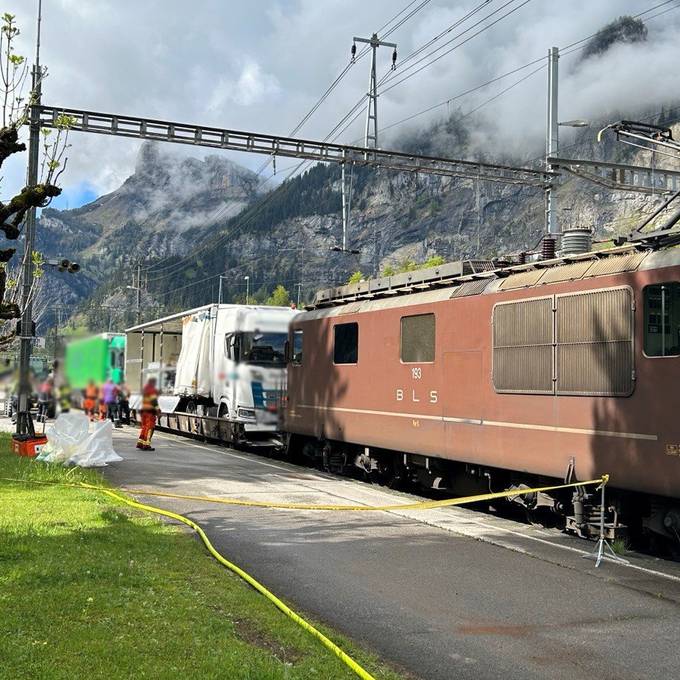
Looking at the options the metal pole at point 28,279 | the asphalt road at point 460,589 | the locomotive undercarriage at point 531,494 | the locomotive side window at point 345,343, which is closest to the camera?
the asphalt road at point 460,589

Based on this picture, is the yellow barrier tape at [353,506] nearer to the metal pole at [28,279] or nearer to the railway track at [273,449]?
the railway track at [273,449]

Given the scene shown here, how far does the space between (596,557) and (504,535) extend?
1257 millimetres

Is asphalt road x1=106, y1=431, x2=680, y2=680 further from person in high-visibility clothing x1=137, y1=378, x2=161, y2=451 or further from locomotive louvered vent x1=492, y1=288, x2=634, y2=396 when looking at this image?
person in high-visibility clothing x1=137, y1=378, x2=161, y2=451

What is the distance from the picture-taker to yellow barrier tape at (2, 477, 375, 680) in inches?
193

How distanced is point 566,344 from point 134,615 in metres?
5.79

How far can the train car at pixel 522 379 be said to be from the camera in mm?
8047

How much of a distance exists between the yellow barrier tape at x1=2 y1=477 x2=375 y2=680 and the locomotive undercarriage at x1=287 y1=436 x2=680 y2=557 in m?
3.99

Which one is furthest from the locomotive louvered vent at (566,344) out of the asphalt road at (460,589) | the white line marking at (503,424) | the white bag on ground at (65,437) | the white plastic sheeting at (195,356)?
→ the white plastic sheeting at (195,356)

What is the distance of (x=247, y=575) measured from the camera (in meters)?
6.94

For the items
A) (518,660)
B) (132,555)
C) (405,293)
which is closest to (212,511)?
(132,555)

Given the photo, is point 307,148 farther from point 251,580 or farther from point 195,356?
point 251,580

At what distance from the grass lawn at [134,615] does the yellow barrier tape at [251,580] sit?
0.18 feet

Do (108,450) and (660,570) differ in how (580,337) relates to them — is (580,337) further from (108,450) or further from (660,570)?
(108,450)

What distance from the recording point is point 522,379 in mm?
9789
